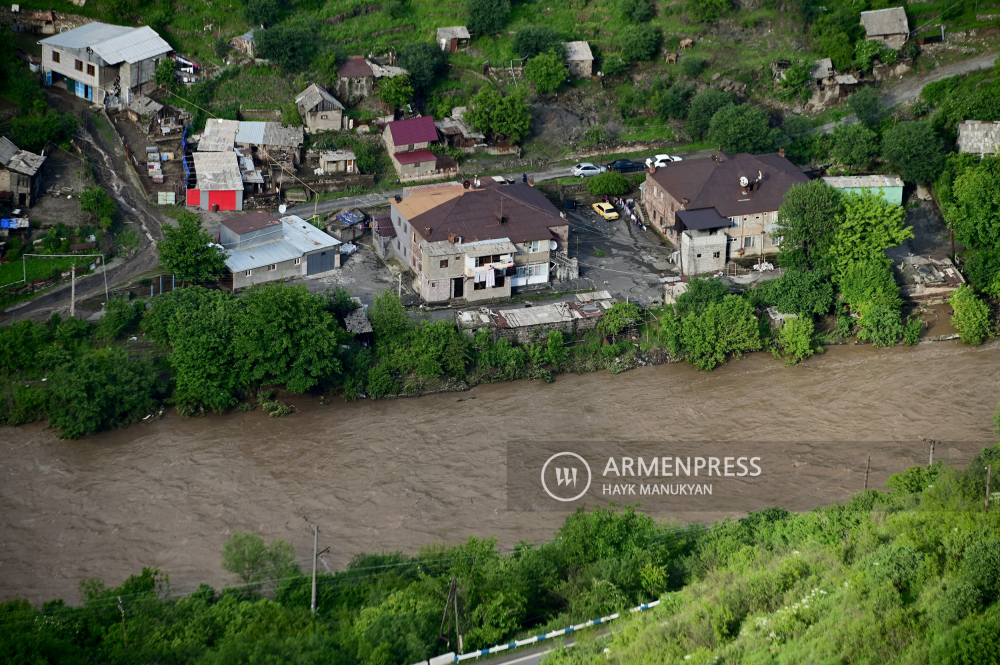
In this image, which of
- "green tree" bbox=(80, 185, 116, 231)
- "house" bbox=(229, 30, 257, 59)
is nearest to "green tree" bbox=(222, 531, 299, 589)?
"green tree" bbox=(80, 185, 116, 231)

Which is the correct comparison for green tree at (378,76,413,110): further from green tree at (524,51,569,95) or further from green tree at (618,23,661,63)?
green tree at (618,23,661,63)

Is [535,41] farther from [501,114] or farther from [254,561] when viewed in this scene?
[254,561]

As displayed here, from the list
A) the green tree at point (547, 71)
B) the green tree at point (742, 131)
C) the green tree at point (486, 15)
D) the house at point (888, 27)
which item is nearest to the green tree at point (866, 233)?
the green tree at point (742, 131)

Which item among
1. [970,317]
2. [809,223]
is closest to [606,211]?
[809,223]

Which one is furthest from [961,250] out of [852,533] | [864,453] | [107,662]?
[107,662]

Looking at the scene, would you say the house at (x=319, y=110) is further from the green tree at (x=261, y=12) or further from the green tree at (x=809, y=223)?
the green tree at (x=809, y=223)

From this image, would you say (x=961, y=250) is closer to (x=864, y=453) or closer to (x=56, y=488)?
(x=864, y=453)
